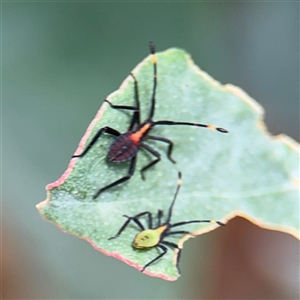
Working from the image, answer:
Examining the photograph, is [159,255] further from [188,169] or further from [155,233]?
[188,169]

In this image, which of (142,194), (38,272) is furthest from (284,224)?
(38,272)

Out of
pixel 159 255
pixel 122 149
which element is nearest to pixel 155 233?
pixel 159 255

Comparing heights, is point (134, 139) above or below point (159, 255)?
above

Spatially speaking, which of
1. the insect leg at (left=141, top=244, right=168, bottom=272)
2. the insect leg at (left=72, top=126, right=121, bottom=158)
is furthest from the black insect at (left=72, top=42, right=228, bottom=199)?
the insect leg at (left=141, top=244, right=168, bottom=272)

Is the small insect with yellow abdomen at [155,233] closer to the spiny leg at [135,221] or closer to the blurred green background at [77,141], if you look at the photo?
the spiny leg at [135,221]

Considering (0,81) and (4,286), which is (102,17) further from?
(4,286)

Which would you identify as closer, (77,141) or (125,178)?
(125,178)
